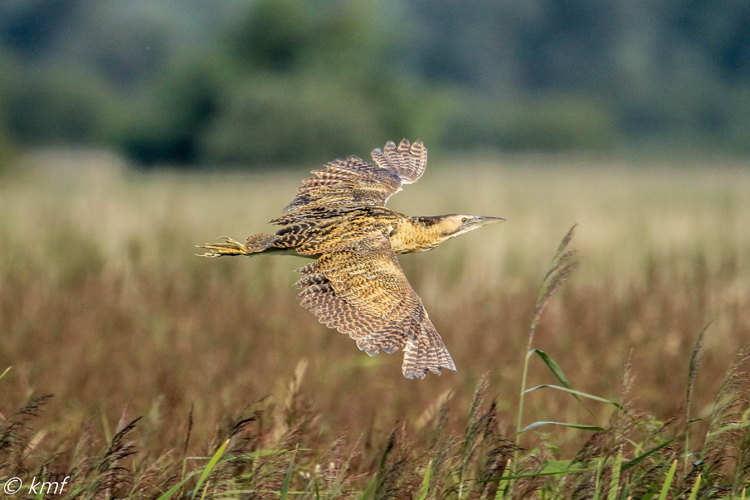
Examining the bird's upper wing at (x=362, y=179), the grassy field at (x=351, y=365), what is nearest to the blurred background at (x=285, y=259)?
the grassy field at (x=351, y=365)

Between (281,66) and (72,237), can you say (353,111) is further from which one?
(72,237)

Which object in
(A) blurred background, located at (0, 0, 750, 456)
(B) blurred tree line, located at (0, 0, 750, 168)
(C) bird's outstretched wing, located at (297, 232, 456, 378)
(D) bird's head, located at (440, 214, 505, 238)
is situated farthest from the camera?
(B) blurred tree line, located at (0, 0, 750, 168)

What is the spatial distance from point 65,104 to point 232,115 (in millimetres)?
14731

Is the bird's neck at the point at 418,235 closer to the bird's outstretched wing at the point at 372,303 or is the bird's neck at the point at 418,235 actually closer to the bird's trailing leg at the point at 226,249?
the bird's outstretched wing at the point at 372,303

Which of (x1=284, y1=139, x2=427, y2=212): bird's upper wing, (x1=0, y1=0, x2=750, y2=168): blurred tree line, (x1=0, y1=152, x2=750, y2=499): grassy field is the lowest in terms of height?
(x1=0, y1=152, x2=750, y2=499): grassy field

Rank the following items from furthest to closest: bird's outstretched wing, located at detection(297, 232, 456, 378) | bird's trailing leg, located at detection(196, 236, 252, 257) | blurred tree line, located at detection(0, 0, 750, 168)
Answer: blurred tree line, located at detection(0, 0, 750, 168), bird's trailing leg, located at detection(196, 236, 252, 257), bird's outstretched wing, located at detection(297, 232, 456, 378)

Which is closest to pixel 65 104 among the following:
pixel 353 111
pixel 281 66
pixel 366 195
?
pixel 281 66

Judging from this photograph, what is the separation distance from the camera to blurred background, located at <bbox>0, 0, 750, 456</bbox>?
20.8 ft

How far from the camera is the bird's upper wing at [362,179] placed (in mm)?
3871

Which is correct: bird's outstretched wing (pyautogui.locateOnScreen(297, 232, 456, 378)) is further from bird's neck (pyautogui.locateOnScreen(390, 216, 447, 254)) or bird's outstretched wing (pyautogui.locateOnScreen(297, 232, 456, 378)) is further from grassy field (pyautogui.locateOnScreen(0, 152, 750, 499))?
bird's neck (pyautogui.locateOnScreen(390, 216, 447, 254))

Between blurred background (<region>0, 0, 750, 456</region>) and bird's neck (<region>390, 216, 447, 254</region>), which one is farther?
blurred background (<region>0, 0, 750, 456</region>)

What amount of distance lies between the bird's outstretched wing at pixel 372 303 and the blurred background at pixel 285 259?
0.56m

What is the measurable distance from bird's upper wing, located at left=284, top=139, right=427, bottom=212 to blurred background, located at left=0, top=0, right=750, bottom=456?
0.65 metres

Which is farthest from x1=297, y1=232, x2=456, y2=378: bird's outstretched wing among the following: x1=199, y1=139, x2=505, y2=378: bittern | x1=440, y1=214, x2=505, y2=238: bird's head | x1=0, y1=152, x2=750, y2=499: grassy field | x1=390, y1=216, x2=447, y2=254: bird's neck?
x1=440, y1=214, x2=505, y2=238: bird's head
